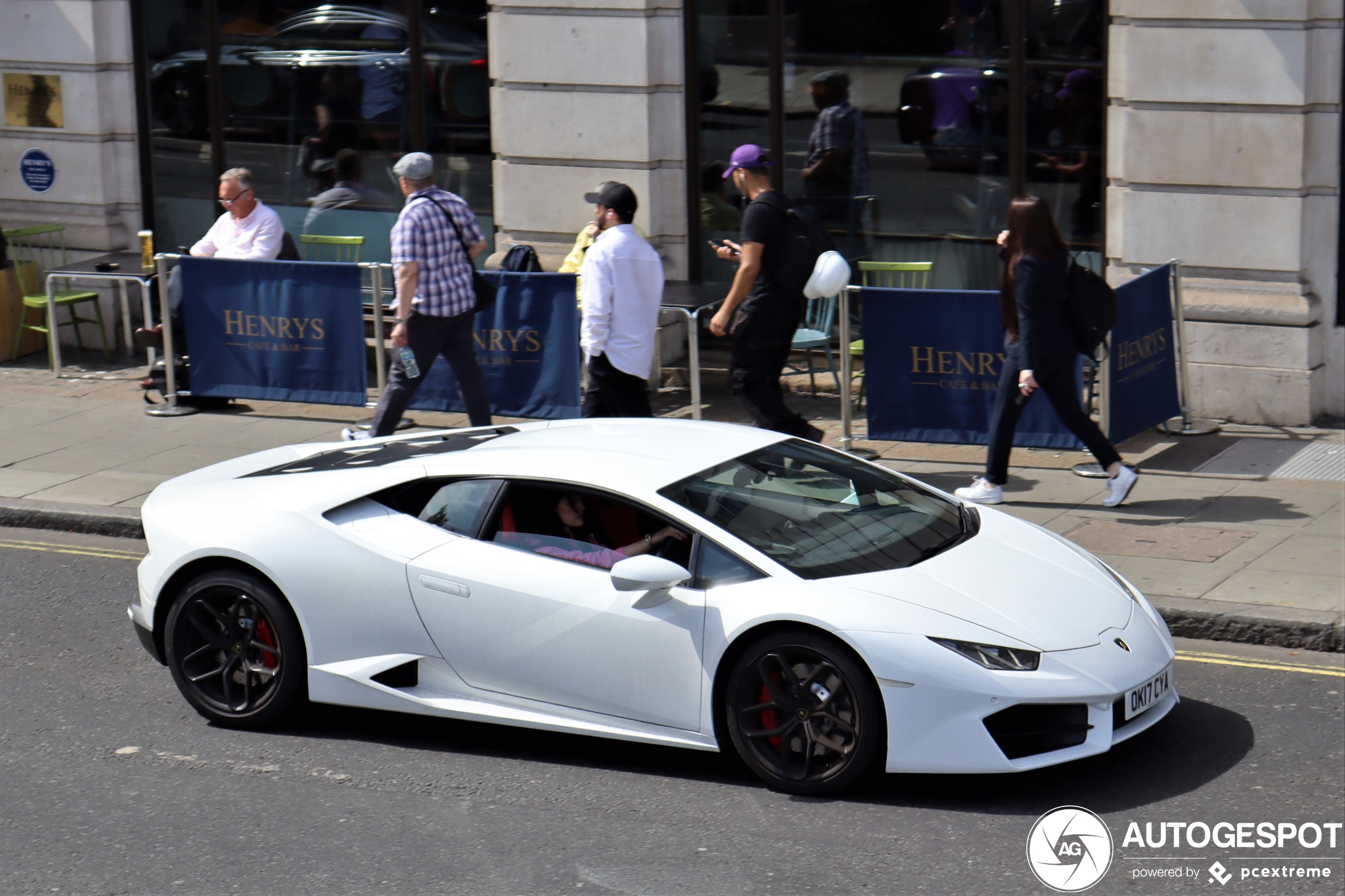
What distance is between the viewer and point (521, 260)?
484 inches

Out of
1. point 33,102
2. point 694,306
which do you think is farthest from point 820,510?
point 33,102

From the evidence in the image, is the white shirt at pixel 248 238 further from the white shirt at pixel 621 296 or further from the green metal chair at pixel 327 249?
the white shirt at pixel 621 296

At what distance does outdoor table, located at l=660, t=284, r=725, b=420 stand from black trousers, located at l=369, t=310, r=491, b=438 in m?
1.33

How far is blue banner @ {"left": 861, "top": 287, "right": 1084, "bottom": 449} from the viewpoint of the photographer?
1023 centimetres

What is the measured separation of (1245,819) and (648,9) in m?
8.88

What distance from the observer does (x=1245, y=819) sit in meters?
5.67

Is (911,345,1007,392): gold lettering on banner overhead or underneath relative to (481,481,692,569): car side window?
overhead

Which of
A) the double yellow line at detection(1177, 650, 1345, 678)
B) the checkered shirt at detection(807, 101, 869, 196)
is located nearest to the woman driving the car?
the double yellow line at detection(1177, 650, 1345, 678)

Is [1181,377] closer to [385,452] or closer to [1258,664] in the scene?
[1258,664]

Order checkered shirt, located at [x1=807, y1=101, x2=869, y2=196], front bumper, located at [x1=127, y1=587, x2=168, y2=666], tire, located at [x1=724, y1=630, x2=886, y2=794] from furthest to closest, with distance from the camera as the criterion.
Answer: checkered shirt, located at [x1=807, y1=101, x2=869, y2=196] → front bumper, located at [x1=127, y1=587, x2=168, y2=666] → tire, located at [x1=724, y1=630, x2=886, y2=794]

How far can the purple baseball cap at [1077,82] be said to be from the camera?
12.0 metres

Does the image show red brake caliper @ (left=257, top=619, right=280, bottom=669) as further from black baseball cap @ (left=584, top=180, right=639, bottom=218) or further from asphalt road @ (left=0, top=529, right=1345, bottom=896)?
black baseball cap @ (left=584, top=180, right=639, bottom=218)

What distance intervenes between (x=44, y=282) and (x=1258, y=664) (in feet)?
38.3

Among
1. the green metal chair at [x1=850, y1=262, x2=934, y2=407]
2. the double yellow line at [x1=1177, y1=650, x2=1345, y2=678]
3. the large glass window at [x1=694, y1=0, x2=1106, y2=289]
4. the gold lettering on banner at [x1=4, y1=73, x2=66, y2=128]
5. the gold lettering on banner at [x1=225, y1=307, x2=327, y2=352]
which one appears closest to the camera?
the double yellow line at [x1=1177, y1=650, x2=1345, y2=678]
